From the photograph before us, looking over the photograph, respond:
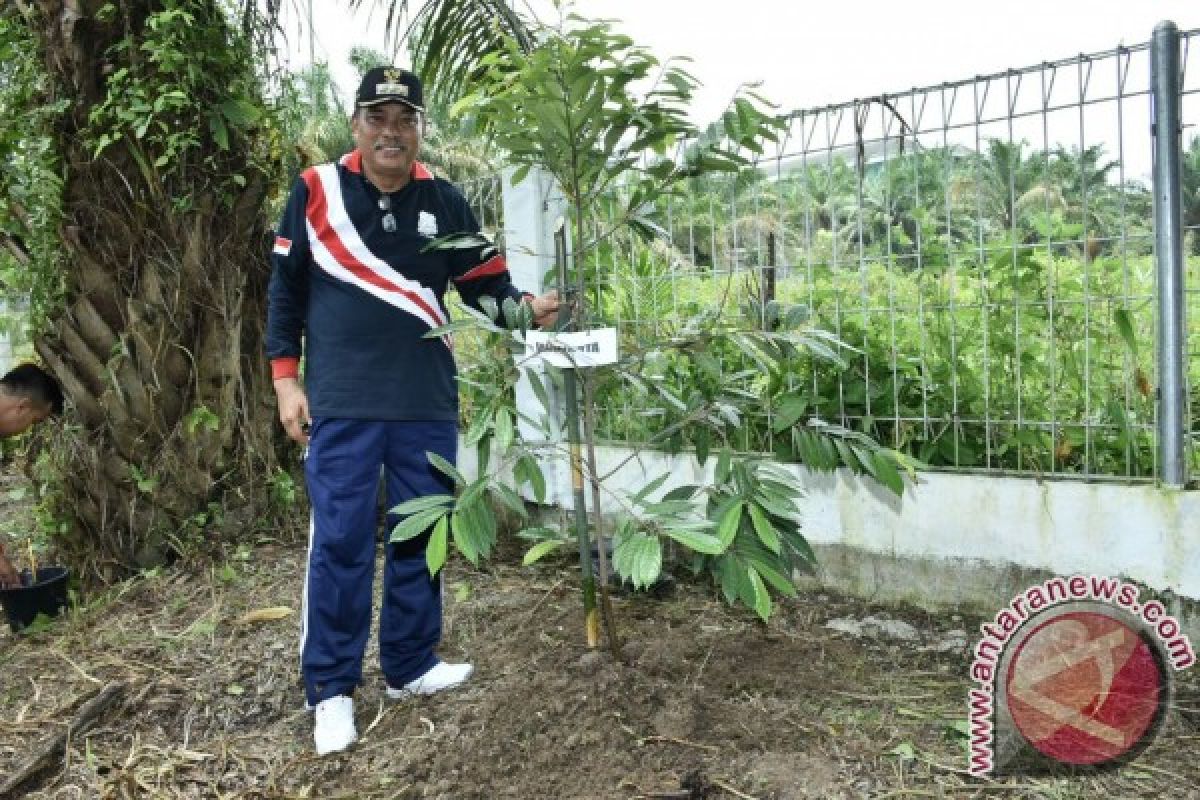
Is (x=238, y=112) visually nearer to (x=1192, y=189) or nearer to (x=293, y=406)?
(x=293, y=406)

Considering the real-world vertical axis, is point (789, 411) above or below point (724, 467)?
above

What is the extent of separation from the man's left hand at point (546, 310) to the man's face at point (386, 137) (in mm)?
558

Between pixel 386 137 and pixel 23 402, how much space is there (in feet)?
7.30

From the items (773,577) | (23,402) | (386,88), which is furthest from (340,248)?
(23,402)

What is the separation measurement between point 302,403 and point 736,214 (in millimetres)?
1834

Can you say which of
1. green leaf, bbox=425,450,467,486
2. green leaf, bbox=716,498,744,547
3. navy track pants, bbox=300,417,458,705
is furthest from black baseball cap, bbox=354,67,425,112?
green leaf, bbox=716,498,744,547

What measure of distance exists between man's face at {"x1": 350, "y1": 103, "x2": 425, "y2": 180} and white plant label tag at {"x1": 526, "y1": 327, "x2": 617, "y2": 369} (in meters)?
0.75

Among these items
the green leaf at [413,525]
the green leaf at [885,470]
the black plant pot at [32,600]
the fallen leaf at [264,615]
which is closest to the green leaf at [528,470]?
the green leaf at [413,525]

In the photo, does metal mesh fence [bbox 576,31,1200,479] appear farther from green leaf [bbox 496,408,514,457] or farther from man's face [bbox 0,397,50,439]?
man's face [bbox 0,397,50,439]

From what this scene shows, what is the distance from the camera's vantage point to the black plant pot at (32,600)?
3.79 metres

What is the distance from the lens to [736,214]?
3.80m

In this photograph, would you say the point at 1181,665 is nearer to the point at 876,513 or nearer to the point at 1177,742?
the point at 1177,742

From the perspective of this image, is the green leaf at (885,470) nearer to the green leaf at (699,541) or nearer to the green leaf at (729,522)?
the green leaf at (729,522)

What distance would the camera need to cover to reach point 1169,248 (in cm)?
286
